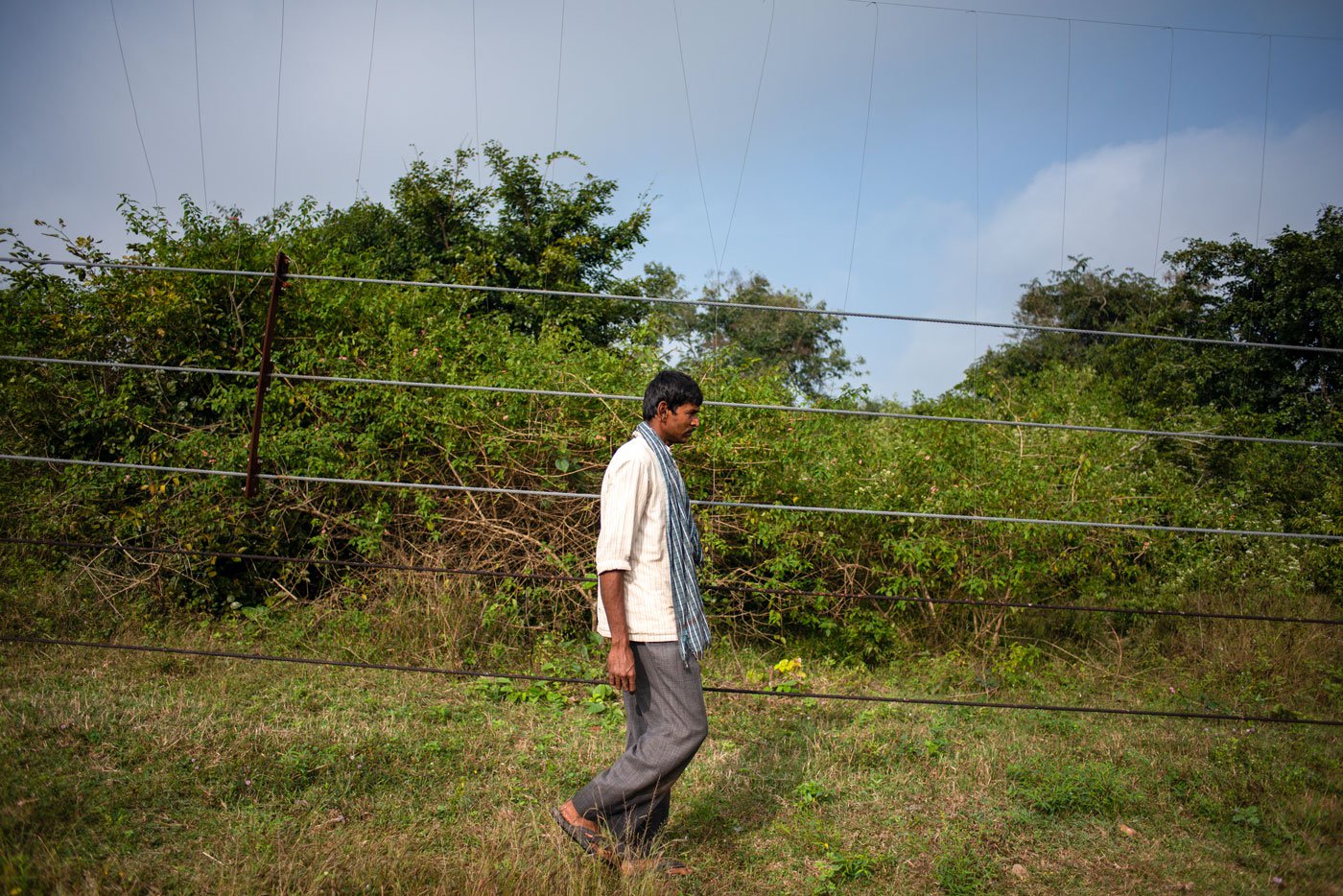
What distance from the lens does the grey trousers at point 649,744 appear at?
278cm

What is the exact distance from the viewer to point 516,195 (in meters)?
15.2

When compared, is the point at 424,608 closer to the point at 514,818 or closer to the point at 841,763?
the point at 514,818

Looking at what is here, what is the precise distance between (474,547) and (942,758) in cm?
278

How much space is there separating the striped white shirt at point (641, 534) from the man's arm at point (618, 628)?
0.03 m

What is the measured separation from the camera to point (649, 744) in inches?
110

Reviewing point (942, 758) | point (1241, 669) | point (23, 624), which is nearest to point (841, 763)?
point (942, 758)

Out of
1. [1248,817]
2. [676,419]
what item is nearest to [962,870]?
[1248,817]

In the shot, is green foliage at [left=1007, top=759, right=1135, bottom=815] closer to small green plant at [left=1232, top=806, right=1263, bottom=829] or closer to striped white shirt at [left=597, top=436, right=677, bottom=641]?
small green plant at [left=1232, top=806, right=1263, bottom=829]

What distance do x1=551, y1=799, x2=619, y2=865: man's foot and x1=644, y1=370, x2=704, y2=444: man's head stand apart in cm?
122

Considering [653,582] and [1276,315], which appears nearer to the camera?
[653,582]

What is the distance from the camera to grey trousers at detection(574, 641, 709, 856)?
2.78 meters

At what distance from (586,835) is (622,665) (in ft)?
1.86

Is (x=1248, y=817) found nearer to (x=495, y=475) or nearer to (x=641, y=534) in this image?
(x=641, y=534)

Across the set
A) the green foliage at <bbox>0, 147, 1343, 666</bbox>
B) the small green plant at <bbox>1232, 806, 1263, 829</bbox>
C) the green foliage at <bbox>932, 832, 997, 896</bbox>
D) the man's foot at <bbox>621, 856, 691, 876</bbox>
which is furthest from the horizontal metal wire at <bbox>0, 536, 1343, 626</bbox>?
the man's foot at <bbox>621, 856, 691, 876</bbox>
